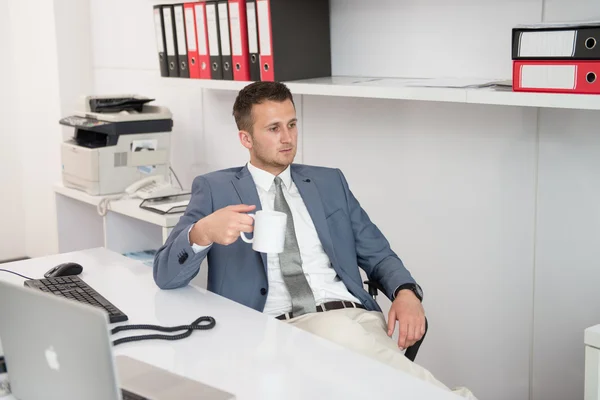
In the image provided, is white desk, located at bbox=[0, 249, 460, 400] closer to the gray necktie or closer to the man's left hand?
the gray necktie

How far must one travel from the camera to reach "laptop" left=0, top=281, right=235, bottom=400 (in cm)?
126

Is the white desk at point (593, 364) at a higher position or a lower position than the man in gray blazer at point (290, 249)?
lower

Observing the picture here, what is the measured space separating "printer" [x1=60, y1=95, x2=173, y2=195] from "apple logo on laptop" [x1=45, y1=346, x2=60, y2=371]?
101 inches

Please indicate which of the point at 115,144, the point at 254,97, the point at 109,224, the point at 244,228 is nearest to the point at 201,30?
the point at 115,144

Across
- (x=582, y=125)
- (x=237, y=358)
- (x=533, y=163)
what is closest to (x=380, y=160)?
(x=533, y=163)

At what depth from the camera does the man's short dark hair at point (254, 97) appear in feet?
8.12

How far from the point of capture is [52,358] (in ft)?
4.52

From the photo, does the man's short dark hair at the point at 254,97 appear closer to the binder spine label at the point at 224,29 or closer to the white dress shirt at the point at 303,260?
the white dress shirt at the point at 303,260

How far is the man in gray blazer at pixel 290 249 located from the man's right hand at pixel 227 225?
0.03 m

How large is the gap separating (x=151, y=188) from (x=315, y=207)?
1.52 metres

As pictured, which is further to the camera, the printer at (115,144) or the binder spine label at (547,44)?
the printer at (115,144)

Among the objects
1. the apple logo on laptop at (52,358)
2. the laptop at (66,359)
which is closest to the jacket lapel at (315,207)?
the laptop at (66,359)

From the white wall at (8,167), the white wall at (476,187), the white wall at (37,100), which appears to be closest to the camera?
the white wall at (476,187)

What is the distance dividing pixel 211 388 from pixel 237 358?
20 centimetres
